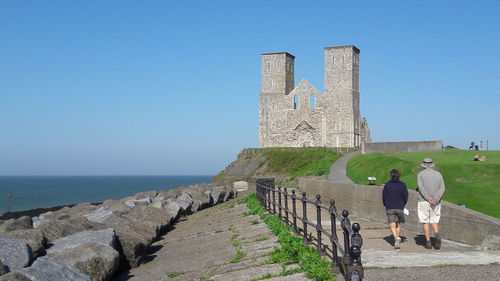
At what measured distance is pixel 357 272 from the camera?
646 centimetres

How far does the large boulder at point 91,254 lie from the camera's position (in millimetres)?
9969

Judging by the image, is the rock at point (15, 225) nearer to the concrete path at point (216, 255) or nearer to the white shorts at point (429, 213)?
the concrete path at point (216, 255)

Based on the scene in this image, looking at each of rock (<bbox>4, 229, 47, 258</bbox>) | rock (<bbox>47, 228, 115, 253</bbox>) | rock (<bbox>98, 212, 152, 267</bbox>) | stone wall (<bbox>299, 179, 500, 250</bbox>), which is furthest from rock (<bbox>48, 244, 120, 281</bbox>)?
stone wall (<bbox>299, 179, 500, 250</bbox>)

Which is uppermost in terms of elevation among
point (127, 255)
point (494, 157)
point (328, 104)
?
point (328, 104)

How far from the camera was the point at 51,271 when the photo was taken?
8828 millimetres

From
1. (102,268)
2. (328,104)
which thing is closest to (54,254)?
(102,268)

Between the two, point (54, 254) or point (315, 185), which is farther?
point (315, 185)

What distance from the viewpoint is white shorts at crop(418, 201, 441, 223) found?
1116 centimetres

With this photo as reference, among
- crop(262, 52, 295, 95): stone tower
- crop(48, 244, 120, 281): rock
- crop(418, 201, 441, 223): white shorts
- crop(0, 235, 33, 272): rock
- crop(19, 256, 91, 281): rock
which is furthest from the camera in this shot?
crop(262, 52, 295, 95): stone tower

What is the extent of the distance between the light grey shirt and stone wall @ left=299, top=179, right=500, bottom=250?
696 mm

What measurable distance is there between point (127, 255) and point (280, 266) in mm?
4212

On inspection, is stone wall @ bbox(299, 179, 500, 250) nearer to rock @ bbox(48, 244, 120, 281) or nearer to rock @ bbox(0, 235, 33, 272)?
rock @ bbox(48, 244, 120, 281)

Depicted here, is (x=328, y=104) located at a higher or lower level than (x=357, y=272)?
higher

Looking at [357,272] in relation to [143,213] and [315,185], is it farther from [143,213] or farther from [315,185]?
[315,185]
